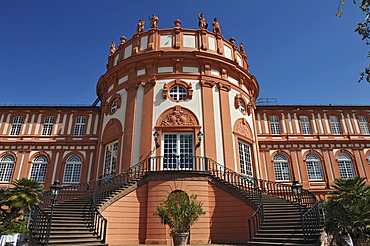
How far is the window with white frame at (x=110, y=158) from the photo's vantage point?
55.4 feet

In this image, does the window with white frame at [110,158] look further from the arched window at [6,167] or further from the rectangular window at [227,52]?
the rectangular window at [227,52]

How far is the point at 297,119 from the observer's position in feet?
76.6

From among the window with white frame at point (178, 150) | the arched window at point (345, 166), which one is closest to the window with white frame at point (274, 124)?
the arched window at point (345, 166)

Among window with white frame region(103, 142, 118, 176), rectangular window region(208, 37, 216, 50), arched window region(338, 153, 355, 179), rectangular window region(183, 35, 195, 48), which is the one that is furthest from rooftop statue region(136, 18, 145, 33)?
arched window region(338, 153, 355, 179)

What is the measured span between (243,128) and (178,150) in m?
5.10

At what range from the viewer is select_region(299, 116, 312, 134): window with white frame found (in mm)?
22991

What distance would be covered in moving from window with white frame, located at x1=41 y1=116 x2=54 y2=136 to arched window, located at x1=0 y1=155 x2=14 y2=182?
9.61 feet

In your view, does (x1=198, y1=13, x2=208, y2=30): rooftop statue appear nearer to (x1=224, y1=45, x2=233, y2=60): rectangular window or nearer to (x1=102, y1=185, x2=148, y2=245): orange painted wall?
(x1=224, y1=45, x2=233, y2=60): rectangular window

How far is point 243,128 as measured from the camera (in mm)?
18172

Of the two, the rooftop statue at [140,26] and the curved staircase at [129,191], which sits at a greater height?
the rooftop statue at [140,26]

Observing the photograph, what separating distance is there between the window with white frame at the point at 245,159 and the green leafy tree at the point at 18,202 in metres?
11.3

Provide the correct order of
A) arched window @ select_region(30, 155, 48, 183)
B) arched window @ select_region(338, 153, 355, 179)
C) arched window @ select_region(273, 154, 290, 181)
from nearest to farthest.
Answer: arched window @ select_region(30, 155, 48, 183), arched window @ select_region(273, 154, 290, 181), arched window @ select_region(338, 153, 355, 179)

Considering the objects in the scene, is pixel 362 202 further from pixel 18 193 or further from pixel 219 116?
pixel 18 193

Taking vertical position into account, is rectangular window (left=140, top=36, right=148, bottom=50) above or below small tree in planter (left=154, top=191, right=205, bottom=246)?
above
